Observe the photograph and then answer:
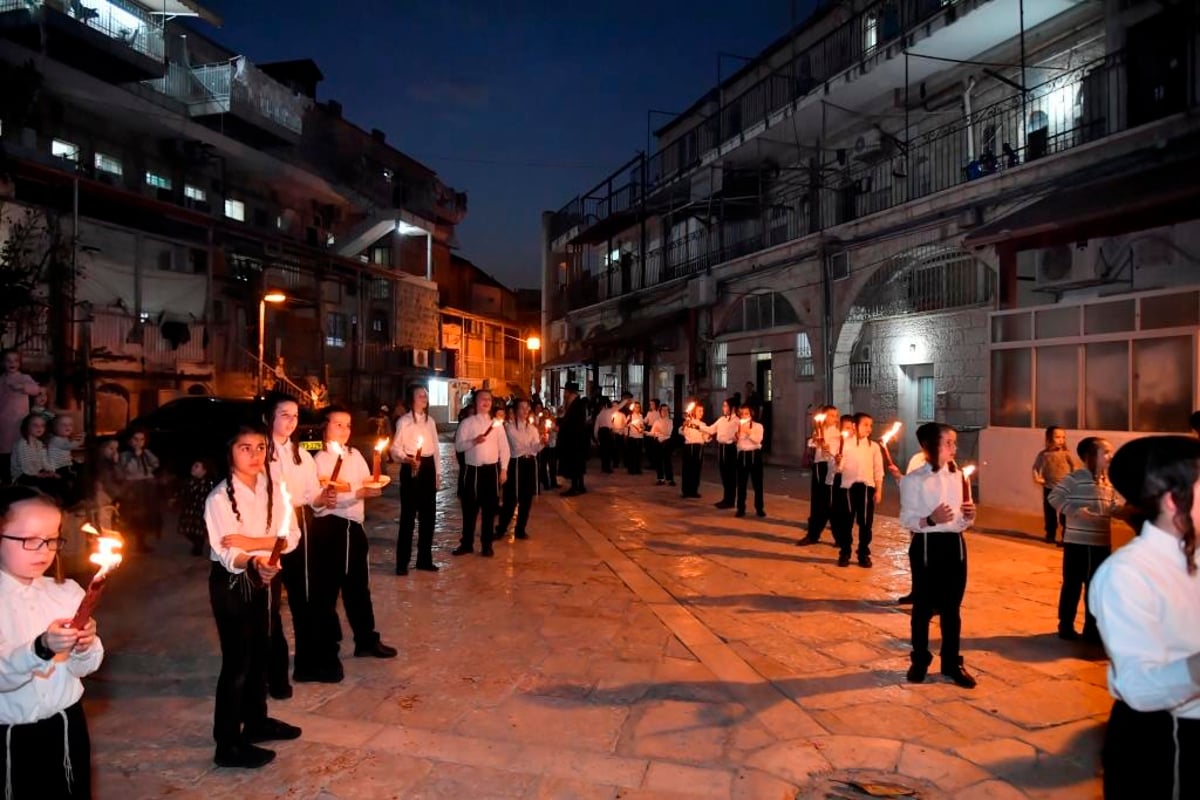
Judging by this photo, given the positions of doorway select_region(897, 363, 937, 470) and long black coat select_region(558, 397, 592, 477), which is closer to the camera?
long black coat select_region(558, 397, 592, 477)

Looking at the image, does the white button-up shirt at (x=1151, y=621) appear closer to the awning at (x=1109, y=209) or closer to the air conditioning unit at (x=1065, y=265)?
the awning at (x=1109, y=209)

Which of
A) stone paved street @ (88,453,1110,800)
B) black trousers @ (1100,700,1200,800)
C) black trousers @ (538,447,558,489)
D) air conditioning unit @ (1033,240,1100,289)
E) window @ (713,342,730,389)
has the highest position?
air conditioning unit @ (1033,240,1100,289)

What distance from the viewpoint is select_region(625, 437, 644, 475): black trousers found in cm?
1899

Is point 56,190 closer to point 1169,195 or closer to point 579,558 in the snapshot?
point 579,558

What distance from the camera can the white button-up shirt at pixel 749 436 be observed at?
12.2m

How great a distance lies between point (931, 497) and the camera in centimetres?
532

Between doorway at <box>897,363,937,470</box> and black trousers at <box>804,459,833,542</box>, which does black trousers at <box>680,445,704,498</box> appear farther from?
doorway at <box>897,363,937,470</box>

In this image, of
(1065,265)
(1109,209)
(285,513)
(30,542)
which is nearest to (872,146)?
(1065,265)

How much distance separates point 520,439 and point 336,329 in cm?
2040

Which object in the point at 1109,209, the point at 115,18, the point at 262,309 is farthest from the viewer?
the point at 262,309

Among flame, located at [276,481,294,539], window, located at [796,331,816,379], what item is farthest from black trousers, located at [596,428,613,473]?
flame, located at [276,481,294,539]

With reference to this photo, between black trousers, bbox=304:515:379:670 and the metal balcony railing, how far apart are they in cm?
1710

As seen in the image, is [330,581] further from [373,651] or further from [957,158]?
[957,158]

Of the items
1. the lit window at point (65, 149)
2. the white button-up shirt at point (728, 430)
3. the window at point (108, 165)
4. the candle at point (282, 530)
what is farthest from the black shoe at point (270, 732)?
the window at point (108, 165)
